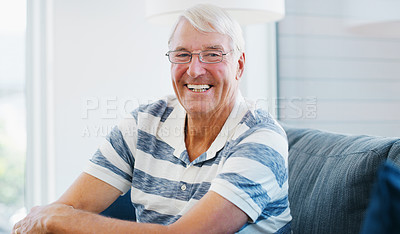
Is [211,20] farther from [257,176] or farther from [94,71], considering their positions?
[94,71]

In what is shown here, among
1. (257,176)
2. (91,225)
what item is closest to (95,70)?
(91,225)

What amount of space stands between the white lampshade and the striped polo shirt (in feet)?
1.74

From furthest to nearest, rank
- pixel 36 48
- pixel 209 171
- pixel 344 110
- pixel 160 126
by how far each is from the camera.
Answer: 1. pixel 36 48
2. pixel 344 110
3. pixel 160 126
4. pixel 209 171

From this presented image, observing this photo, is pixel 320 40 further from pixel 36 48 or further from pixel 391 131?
pixel 36 48

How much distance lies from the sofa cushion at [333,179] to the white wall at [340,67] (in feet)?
1.94

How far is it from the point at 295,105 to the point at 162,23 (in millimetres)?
996

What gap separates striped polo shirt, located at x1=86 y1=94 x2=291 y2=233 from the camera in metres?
1.14

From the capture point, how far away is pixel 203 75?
1.39 m

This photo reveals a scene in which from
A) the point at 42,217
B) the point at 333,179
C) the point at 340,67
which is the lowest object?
the point at 42,217

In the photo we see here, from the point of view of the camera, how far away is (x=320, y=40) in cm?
240

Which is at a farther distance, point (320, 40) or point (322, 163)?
point (320, 40)

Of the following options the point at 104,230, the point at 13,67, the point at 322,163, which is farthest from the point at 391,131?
the point at 13,67

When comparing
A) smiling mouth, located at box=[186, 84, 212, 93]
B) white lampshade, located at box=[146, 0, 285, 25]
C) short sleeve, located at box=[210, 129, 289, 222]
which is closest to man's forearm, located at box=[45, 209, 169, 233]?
short sleeve, located at box=[210, 129, 289, 222]

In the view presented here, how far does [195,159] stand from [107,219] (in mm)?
337
